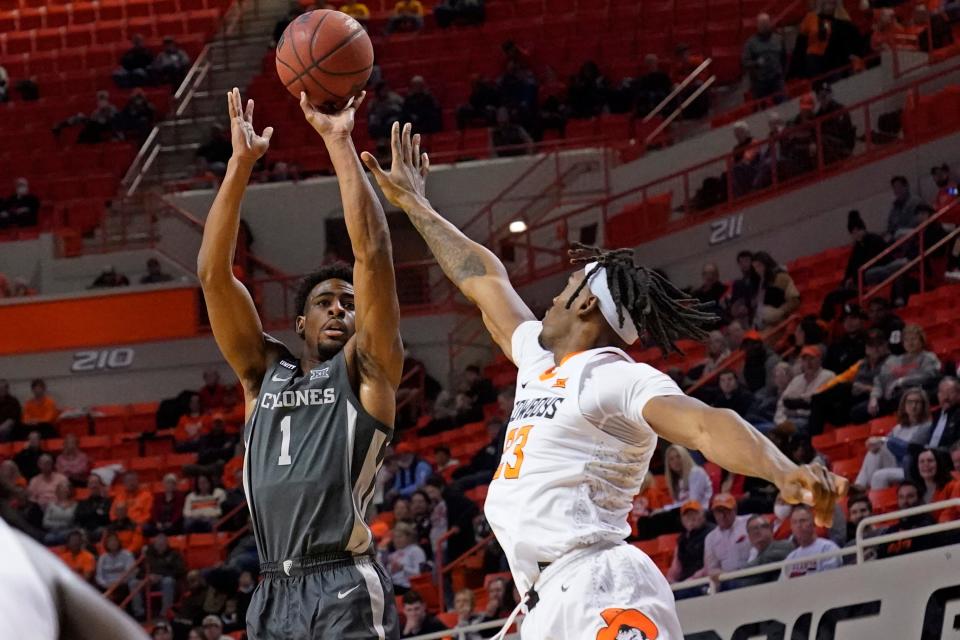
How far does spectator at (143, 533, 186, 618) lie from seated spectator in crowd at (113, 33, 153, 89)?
10271 mm

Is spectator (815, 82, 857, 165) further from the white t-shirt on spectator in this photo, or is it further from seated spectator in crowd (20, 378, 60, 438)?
seated spectator in crowd (20, 378, 60, 438)

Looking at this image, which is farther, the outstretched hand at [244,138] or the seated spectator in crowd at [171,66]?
the seated spectator in crowd at [171,66]

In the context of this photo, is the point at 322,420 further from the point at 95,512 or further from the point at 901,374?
the point at 95,512

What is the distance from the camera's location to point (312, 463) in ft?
15.8

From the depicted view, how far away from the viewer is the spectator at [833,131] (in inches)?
618

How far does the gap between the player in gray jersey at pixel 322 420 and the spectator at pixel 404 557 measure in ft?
23.3

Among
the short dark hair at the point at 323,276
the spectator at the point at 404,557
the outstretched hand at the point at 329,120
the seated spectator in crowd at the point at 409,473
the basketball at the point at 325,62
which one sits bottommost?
the spectator at the point at 404,557


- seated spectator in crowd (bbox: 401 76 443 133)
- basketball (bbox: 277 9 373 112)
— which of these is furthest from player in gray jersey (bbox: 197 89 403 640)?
seated spectator in crowd (bbox: 401 76 443 133)

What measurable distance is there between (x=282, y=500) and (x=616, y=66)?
15.8m

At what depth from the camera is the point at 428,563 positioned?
478 inches

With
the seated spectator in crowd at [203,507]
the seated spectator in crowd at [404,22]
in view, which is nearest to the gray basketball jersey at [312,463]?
the seated spectator in crowd at [203,507]

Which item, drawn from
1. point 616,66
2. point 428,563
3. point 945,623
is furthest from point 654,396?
point 616,66

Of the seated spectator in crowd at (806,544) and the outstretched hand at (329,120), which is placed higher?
the outstretched hand at (329,120)

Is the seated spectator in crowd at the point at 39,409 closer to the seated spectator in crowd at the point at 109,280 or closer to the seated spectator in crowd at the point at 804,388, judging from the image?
the seated spectator in crowd at the point at 109,280
